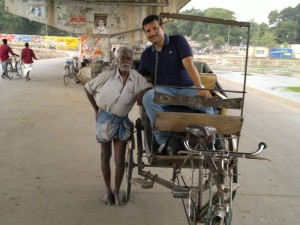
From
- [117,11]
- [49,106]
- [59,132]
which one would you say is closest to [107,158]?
[59,132]

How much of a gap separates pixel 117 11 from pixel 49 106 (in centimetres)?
942

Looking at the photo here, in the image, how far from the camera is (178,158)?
333cm

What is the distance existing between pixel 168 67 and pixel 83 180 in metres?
2.12

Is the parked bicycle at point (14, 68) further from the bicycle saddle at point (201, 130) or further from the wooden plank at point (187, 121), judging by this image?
the bicycle saddle at point (201, 130)

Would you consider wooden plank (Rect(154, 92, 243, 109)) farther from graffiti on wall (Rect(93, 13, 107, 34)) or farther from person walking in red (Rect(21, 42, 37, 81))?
graffiti on wall (Rect(93, 13, 107, 34))

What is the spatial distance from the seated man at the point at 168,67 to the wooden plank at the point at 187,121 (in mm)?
239

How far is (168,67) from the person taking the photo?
147 inches

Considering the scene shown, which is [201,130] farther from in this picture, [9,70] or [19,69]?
[19,69]

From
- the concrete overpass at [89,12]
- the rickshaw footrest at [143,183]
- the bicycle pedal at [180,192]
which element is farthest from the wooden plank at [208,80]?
the concrete overpass at [89,12]

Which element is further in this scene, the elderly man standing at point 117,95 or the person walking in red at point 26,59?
the person walking in red at point 26,59

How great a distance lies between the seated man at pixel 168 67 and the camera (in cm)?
352

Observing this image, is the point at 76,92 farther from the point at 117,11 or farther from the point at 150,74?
the point at 150,74

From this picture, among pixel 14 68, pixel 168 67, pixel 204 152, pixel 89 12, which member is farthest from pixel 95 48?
pixel 204 152

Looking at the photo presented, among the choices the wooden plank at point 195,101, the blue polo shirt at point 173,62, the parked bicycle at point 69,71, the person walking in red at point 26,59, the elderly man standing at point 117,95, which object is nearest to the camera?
the wooden plank at point 195,101
